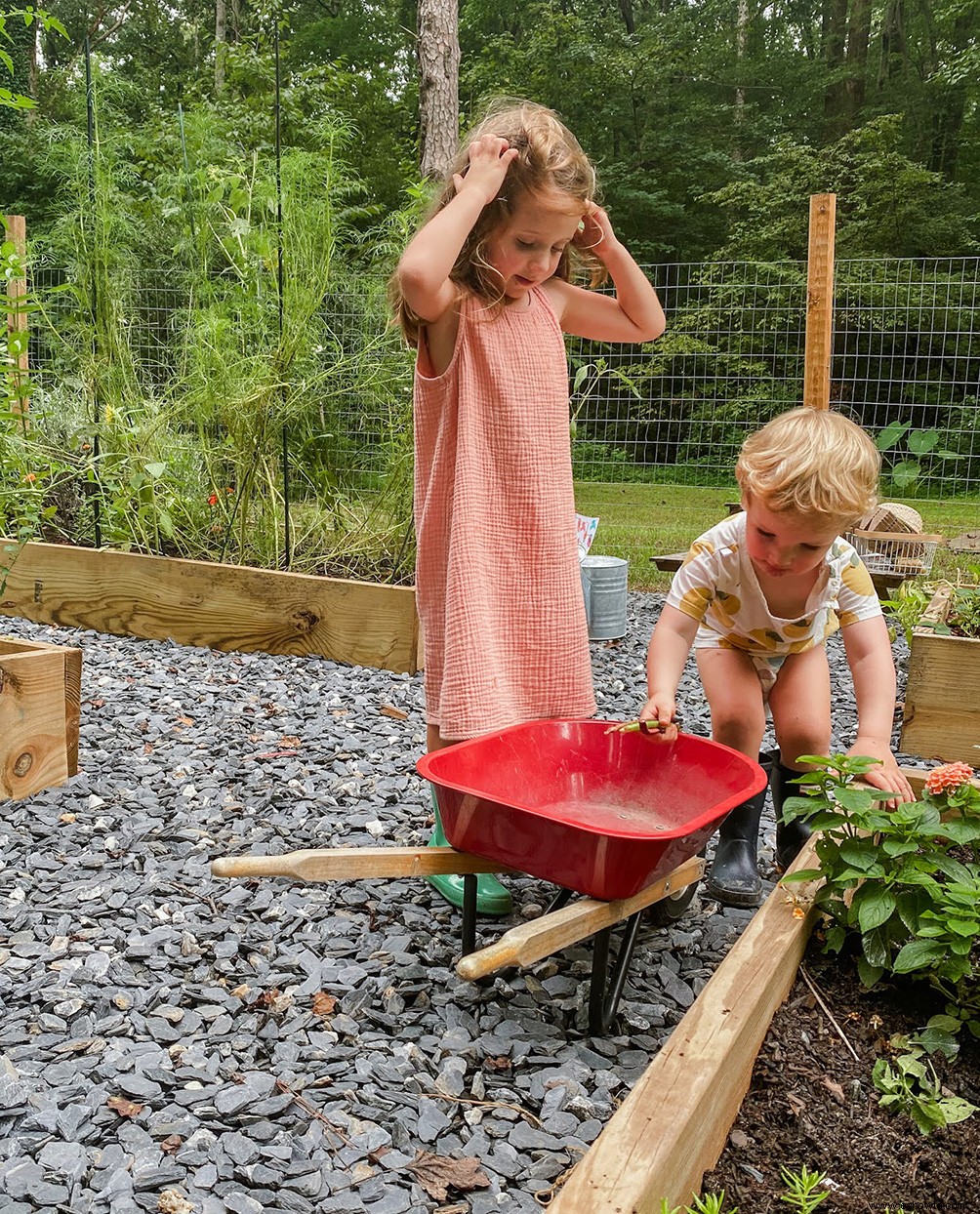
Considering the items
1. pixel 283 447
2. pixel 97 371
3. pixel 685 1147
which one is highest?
pixel 97 371

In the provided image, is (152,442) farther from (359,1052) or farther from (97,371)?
(359,1052)

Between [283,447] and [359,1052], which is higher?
[283,447]

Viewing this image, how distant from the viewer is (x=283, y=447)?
3752 mm

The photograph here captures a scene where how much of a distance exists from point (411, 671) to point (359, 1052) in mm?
2059

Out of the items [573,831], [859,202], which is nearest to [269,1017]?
[573,831]

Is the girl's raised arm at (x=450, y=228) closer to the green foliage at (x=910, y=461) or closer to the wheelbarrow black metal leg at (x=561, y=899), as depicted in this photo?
the wheelbarrow black metal leg at (x=561, y=899)

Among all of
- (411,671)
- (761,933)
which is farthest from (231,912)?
(411,671)

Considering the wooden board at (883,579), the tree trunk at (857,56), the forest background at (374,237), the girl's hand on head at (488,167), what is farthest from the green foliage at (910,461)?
the tree trunk at (857,56)

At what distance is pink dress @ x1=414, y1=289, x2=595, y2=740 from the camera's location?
177 cm

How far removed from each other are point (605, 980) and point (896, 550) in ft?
14.3

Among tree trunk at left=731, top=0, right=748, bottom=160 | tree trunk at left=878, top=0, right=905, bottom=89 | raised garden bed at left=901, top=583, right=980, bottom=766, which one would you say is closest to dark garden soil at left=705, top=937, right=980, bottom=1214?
raised garden bed at left=901, top=583, right=980, bottom=766

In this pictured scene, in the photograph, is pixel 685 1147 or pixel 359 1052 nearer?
pixel 685 1147

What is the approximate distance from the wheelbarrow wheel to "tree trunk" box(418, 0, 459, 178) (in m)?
4.30

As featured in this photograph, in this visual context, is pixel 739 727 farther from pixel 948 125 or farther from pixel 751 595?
pixel 948 125
